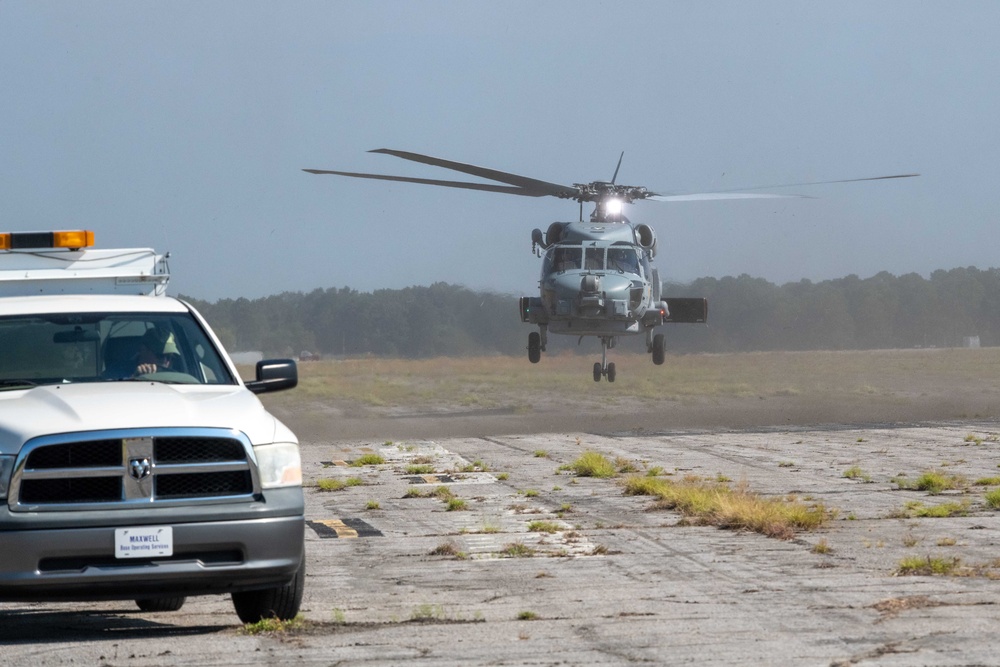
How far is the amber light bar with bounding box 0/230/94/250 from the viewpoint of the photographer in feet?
37.6

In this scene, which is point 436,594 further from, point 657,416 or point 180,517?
point 657,416

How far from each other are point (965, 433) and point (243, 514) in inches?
1092

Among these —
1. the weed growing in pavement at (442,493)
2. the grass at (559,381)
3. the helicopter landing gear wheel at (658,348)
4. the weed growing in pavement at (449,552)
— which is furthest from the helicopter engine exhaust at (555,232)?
the weed growing in pavement at (449,552)

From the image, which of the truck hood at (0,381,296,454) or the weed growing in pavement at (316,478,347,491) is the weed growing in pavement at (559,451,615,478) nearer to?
the weed growing in pavement at (316,478,347,491)

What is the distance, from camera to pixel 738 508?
14.5 meters

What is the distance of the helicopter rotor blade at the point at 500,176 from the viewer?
25484mm

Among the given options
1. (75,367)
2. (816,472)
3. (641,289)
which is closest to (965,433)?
(641,289)

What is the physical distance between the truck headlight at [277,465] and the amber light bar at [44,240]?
4678 millimetres

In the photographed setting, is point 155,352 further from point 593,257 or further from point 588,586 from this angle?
point 593,257

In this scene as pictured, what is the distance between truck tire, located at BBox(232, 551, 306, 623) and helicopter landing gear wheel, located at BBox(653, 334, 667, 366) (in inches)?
1033

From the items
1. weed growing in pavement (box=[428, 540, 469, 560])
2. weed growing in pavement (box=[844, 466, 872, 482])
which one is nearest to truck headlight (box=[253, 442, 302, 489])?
weed growing in pavement (box=[428, 540, 469, 560])

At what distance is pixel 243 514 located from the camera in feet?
24.7

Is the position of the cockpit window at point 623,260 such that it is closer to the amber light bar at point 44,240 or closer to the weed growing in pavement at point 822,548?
the weed growing in pavement at point 822,548

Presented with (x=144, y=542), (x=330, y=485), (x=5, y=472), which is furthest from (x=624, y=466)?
(x=5, y=472)
